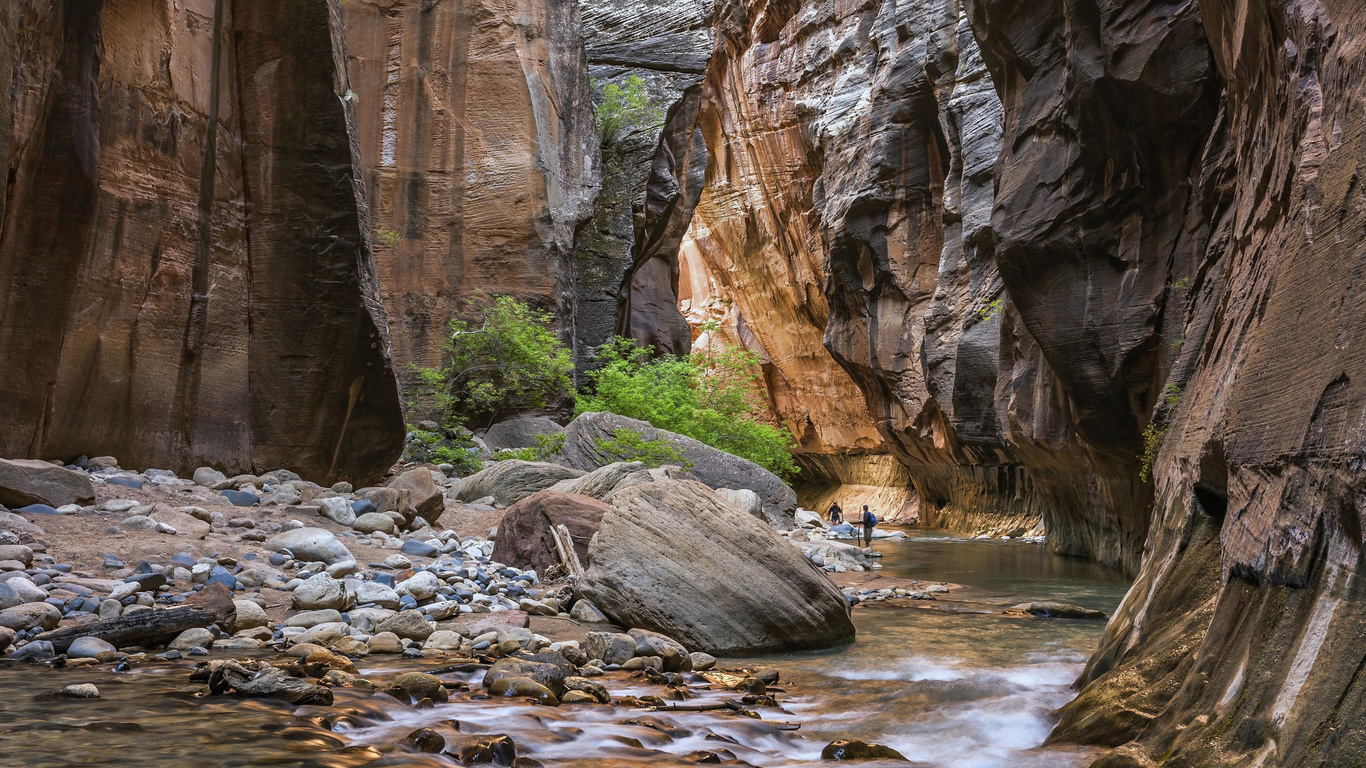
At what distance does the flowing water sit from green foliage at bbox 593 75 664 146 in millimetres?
22698

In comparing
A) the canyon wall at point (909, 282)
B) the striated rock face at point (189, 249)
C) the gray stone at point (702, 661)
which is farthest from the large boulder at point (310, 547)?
the canyon wall at point (909, 282)

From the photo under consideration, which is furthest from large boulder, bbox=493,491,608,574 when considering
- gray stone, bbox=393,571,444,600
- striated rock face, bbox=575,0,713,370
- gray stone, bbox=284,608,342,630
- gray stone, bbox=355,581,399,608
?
striated rock face, bbox=575,0,713,370

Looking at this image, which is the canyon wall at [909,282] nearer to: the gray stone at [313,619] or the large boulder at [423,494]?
the large boulder at [423,494]

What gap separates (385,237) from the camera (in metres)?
19.4

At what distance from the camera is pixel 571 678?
18.8 feet

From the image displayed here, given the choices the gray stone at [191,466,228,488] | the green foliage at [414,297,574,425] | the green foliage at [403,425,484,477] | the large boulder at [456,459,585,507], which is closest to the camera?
the gray stone at [191,466,228,488]

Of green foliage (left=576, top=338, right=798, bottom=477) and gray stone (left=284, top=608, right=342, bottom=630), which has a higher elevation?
green foliage (left=576, top=338, right=798, bottom=477)

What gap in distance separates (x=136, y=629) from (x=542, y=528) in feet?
14.8

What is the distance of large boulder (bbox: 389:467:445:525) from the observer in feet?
35.4

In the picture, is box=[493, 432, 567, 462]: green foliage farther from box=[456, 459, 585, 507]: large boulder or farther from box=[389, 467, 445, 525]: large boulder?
box=[389, 467, 445, 525]: large boulder

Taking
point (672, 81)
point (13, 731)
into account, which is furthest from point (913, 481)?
point (13, 731)

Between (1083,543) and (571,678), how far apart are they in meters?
15.5

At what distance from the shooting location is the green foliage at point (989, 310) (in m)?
20.3

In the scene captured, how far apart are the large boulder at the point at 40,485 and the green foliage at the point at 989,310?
57.2 feet
